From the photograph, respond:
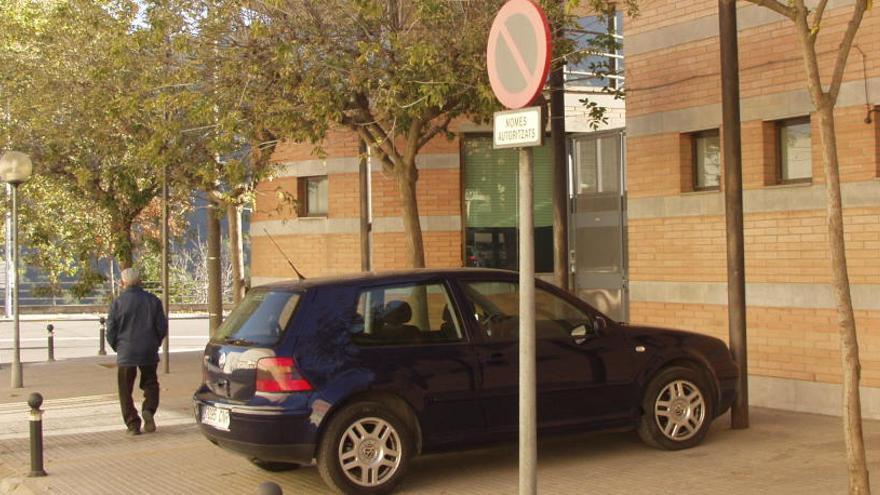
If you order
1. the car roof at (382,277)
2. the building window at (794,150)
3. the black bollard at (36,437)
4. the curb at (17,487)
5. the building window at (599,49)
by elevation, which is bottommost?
the curb at (17,487)

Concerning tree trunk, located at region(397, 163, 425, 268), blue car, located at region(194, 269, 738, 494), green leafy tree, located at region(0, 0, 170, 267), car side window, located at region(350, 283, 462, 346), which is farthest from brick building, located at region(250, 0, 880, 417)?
green leafy tree, located at region(0, 0, 170, 267)

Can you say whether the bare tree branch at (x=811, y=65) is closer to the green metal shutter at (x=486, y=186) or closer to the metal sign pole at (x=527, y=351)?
the metal sign pole at (x=527, y=351)

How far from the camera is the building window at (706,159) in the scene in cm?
1248

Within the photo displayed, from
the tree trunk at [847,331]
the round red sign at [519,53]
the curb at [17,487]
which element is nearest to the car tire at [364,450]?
the curb at [17,487]

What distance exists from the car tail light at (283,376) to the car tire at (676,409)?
120 inches

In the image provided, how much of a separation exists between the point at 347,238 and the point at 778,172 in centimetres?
814

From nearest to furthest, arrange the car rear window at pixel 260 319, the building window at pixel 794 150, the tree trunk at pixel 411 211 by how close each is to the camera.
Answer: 1. the car rear window at pixel 260 319
2. the building window at pixel 794 150
3. the tree trunk at pixel 411 211

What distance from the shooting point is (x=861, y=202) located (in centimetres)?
1055

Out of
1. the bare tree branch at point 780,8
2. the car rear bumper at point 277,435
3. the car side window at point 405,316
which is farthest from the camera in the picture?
the car side window at point 405,316

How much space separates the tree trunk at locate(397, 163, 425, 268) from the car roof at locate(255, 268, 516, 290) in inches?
139

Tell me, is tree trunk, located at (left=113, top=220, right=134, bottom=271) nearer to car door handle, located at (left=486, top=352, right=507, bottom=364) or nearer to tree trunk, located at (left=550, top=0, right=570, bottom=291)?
tree trunk, located at (left=550, top=0, right=570, bottom=291)

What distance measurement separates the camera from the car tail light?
7754 mm

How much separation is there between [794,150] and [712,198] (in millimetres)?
1057

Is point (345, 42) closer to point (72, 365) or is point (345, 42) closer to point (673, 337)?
point (673, 337)
